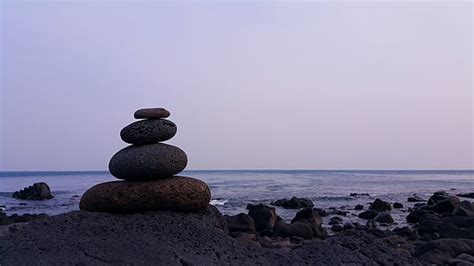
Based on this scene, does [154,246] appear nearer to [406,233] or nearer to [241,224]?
[241,224]

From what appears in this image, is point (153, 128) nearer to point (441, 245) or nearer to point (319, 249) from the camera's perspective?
point (319, 249)

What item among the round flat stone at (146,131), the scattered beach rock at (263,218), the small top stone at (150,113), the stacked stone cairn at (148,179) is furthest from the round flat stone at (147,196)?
the scattered beach rock at (263,218)

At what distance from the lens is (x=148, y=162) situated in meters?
13.5

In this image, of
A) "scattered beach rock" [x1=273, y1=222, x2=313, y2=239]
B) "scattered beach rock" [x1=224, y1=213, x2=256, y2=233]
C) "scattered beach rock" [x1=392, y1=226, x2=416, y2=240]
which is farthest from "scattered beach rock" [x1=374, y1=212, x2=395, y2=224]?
"scattered beach rock" [x1=224, y1=213, x2=256, y2=233]

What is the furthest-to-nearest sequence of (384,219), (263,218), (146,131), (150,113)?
(384,219) → (263,218) → (150,113) → (146,131)

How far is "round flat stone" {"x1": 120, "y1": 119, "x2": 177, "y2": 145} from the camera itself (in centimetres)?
1398

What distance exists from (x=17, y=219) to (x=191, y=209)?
1211 cm

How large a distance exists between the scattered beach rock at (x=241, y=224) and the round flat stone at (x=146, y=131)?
280 inches

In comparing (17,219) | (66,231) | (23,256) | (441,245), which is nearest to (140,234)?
(66,231)

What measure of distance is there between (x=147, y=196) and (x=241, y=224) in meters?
7.90

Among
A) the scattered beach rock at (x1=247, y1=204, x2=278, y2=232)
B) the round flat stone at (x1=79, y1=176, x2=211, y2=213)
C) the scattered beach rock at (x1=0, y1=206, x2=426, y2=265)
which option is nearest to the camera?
the scattered beach rock at (x1=0, y1=206, x2=426, y2=265)

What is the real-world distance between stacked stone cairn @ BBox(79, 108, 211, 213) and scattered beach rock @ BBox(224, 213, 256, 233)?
6.66 meters

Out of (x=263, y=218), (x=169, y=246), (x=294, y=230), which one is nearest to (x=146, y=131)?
(x=169, y=246)

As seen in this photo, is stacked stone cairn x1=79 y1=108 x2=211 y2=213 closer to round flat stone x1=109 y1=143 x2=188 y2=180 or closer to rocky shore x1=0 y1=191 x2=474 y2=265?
round flat stone x1=109 y1=143 x2=188 y2=180
